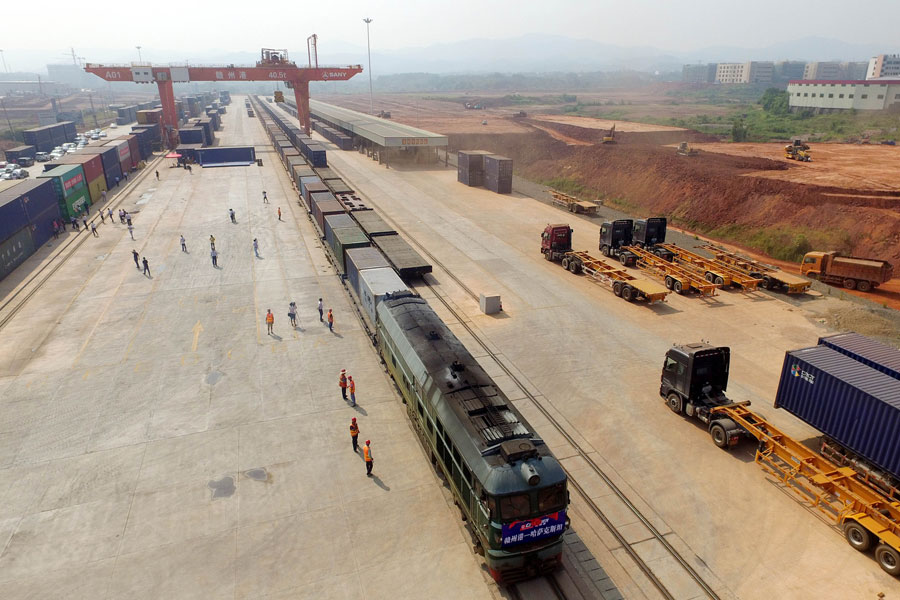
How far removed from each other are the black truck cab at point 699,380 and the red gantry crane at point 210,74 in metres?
97.4

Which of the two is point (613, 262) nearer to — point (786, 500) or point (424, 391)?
point (786, 500)

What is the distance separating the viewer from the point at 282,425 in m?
22.0

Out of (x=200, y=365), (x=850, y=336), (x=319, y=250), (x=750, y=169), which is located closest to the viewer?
(x=850, y=336)

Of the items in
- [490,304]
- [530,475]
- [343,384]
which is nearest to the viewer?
[530,475]

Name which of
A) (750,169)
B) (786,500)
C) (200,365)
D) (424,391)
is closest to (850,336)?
(786,500)

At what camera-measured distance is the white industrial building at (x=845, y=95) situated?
111750 mm

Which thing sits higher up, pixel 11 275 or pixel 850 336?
pixel 850 336

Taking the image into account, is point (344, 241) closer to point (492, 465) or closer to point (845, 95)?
point (492, 465)

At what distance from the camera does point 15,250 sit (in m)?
41.3

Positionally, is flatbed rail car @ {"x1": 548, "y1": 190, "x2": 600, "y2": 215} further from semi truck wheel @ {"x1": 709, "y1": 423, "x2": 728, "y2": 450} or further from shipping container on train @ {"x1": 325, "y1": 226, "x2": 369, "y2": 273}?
semi truck wheel @ {"x1": 709, "y1": 423, "x2": 728, "y2": 450}

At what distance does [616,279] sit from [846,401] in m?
19.7

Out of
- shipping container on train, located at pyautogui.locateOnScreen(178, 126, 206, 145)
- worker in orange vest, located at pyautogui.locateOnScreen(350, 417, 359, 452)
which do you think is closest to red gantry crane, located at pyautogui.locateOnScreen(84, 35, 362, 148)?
shipping container on train, located at pyautogui.locateOnScreen(178, 126, 206, 145)

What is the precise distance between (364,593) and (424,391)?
20.8 ft

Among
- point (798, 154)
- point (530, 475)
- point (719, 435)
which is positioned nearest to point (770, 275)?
point (719, 435)
